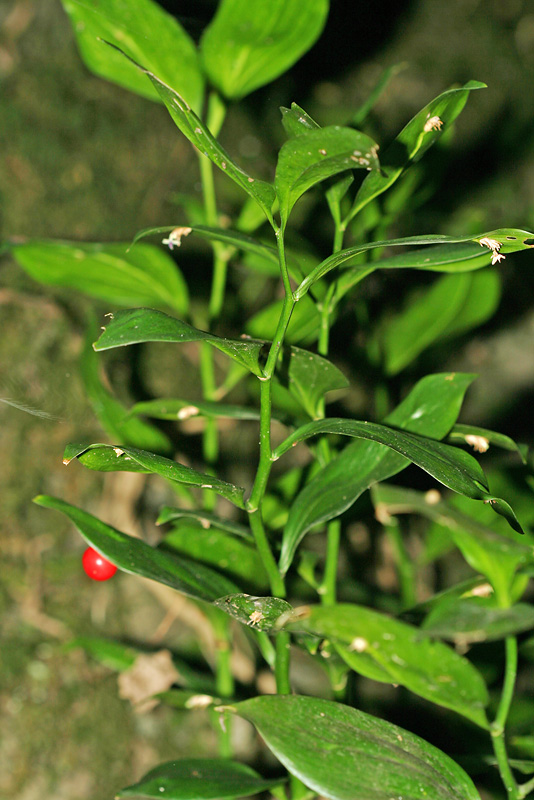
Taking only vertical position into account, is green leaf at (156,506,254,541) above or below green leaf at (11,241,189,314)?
below

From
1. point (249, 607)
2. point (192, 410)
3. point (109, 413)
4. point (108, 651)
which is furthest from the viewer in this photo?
point (108, 651)

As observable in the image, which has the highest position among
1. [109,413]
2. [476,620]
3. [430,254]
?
[430,254]

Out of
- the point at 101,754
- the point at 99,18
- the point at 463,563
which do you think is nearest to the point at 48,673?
the point at 101,754

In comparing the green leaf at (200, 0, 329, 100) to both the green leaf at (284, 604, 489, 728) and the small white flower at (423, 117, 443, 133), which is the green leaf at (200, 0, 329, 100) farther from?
the green leaf at (284, 604, 489, 728)

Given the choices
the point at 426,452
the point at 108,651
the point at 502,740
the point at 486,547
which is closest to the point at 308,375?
the point at 426,452

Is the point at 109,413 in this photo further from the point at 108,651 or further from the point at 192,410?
the point at 108,651

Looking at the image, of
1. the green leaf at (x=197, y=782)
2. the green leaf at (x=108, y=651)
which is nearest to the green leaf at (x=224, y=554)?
the green leaf at (x=197, y=782)

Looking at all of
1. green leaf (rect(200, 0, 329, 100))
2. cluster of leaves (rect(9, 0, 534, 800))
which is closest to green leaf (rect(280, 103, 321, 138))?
cluster of leaves (rect(9, 0, 534, 800))

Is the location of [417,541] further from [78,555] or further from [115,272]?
[115,272]
